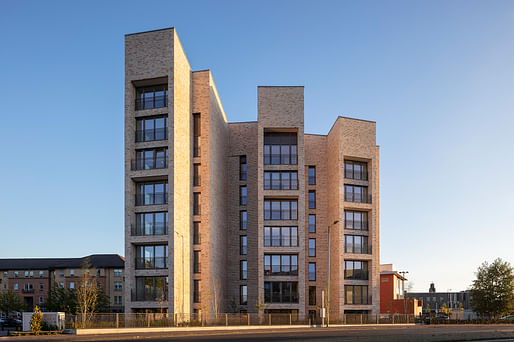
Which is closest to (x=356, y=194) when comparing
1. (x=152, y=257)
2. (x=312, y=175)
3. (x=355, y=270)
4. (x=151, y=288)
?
(x=312, y=175)

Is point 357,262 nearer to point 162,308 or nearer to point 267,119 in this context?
point 267,119

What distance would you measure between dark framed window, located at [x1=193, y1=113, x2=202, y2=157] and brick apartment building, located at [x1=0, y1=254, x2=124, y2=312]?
45.1 metres

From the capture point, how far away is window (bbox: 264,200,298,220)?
5408 cm

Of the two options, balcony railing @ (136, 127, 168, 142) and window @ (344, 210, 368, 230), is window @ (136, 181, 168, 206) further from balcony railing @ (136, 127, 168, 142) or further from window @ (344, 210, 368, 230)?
window @ (344, 210, 368, 230)

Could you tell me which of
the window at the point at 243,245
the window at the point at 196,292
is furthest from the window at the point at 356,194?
the window at the point at 196,292

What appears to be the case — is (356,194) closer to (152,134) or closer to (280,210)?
(280,210)

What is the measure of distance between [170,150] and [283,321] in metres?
18.9

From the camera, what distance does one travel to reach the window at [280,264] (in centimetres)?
5288

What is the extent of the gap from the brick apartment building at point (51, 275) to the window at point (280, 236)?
4184 cm

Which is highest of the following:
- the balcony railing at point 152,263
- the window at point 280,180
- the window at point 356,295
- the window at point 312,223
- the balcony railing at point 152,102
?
the balcony railing at point 152,102

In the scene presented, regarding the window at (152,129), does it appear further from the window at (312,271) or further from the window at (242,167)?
the window at (312,271)

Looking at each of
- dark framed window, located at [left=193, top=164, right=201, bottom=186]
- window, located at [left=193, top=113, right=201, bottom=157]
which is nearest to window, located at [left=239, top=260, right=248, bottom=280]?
dark framed window, located at [left=193, top=164, right=201, bottom=186]

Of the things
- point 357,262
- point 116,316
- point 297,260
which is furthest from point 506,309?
point 116,316

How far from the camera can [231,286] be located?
5550cm
